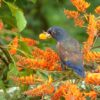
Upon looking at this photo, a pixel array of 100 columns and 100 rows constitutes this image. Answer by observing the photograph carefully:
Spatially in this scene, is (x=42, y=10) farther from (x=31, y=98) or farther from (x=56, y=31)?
(x=31, y=98)

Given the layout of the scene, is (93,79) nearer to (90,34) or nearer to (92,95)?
(92,95)

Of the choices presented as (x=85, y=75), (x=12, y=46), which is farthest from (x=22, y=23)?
(x=85, y=75)

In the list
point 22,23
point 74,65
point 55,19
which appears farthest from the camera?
point 55,19

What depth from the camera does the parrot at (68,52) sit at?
3590mm

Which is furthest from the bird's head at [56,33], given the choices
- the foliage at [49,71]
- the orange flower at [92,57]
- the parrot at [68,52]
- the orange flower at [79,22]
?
the orange flower at [92,57]

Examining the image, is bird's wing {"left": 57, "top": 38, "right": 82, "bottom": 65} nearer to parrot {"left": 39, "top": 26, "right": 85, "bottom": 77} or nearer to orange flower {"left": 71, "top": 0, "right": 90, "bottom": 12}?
parrot {"left": 39, "top": 26, "right": 85, "bottom": 77}

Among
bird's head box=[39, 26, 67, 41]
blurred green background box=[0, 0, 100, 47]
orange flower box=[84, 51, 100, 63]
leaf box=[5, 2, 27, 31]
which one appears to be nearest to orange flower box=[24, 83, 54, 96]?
orange flower box=[84, 51, 100, 63]

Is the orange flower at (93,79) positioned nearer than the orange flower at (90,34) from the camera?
Yes

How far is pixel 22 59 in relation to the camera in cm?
346

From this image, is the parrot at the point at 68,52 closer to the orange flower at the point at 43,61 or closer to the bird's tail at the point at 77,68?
the bird's tail at the point at 77,68

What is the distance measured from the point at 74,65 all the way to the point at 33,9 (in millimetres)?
5878

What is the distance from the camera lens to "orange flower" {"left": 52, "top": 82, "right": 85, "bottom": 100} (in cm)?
293

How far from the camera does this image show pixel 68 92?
2.98 m

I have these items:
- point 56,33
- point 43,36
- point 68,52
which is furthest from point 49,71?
point 56,33
